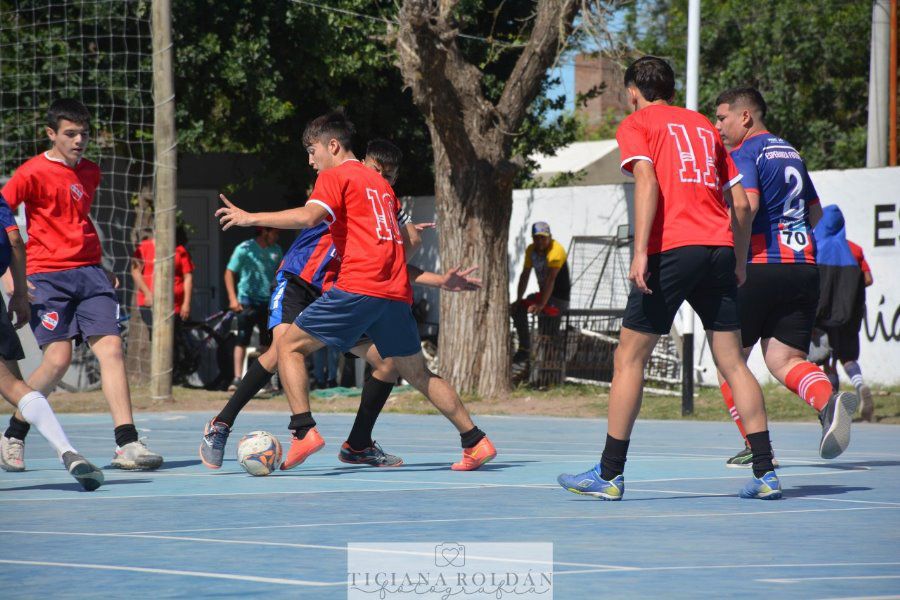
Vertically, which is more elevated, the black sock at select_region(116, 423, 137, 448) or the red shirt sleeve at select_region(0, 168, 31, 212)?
the red shirt sleeve at select_region(0, 168, 31, 212)

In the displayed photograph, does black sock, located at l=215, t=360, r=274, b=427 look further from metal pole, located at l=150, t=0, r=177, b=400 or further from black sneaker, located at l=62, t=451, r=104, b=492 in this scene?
metal pole, located at l=150, t=0, r=177, b=400

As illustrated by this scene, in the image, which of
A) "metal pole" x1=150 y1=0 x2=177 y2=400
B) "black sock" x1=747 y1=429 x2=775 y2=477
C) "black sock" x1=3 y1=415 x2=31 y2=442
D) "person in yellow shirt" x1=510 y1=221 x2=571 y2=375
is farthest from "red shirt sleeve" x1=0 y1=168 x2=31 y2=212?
"person in yellow shirt" x1=510 y1=221 x2=571 y2=375

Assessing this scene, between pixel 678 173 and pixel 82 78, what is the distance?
41.4ft

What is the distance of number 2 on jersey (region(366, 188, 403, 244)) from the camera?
718 cm

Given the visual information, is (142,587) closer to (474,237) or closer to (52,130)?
(52,130)

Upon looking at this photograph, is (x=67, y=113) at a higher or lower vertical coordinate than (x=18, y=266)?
higher

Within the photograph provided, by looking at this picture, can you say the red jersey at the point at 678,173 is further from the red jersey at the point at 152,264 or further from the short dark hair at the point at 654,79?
the red jersey at the point at 152,264

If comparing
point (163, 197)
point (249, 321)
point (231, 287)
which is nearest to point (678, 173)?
point (163, 197)

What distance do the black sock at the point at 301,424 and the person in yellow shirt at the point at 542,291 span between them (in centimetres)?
829

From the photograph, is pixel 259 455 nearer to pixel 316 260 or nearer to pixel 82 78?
pixel 316 260

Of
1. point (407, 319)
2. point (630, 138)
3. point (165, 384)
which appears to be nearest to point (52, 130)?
point (407, 319)

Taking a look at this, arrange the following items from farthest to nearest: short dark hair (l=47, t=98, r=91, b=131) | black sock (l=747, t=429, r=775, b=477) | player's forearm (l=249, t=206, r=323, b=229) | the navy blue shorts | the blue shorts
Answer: short dark hair (l=47, t=98, r=91, b=131) < the navy blue shorts < the blue shorts < player's forearm (l=249, t=206, r=323, b=229) < black sock (l=747, t=429, r=775, b=477)

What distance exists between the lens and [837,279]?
12125mm

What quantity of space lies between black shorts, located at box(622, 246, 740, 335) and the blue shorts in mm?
1530
